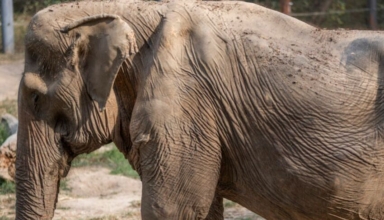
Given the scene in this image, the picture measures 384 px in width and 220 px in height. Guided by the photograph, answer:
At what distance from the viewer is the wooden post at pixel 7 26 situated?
39.8 ft

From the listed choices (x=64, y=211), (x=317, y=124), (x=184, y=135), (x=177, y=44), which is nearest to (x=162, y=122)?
(x=184, y=135)

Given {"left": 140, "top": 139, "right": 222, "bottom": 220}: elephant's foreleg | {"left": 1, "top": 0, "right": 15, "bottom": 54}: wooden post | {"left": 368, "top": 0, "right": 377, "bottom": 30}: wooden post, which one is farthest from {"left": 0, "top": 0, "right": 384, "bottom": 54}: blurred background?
{"left": 140, "top": 139, "right": 222, "bottom": 220}: elephant's foreleg

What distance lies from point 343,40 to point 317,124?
16.5 inches

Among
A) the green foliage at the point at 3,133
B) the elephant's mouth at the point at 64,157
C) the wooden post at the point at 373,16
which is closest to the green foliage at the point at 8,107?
the green foliage at the point at 3,133

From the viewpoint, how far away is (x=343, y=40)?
4.14 meters

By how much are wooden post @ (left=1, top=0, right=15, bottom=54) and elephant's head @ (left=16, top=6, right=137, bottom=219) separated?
26.3 ft

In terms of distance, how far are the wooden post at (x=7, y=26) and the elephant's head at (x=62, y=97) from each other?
26.3 ft

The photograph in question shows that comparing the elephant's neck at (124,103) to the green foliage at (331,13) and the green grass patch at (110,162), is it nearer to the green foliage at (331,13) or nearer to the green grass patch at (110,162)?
the green grass patch at (110,162)

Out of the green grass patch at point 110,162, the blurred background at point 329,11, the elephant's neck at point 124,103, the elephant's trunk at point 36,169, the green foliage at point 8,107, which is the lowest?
the green foliage at point 8,107

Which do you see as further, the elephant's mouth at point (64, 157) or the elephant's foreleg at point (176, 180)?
the elephant's mouth at point (64, 157)

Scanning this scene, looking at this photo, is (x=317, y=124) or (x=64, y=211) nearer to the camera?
(x=317, y=124)

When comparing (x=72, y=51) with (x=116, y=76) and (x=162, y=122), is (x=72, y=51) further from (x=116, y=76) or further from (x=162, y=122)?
(x=162, y=122)

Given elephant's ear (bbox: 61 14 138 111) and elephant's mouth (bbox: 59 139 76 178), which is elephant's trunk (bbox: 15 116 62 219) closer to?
elephant's mouth (bbox: 59 139 76 178)

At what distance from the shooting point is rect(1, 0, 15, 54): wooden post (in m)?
12.1
